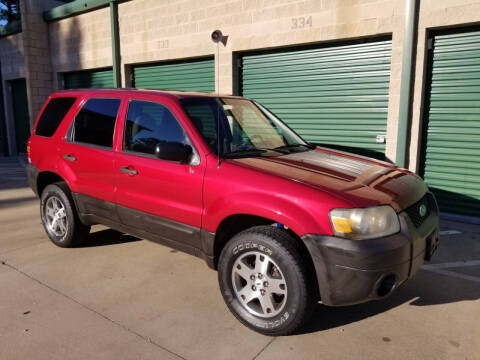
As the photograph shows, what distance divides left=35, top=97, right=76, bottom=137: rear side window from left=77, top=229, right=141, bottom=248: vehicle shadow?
1.40 meters

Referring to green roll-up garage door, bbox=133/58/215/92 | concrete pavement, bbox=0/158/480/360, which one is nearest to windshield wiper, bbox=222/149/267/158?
concrete pavement, bbox=0/158/480/360

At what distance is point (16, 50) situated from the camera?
561 inches

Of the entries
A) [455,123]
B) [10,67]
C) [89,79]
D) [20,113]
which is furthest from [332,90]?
[10,67]

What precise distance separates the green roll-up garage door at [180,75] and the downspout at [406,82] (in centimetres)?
430

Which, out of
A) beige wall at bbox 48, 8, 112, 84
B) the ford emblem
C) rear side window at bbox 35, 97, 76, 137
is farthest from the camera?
beige wall at bbox 48, 8, 112, 84

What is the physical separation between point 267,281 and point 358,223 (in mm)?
802

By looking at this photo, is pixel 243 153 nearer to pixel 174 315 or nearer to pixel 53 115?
pixel 174 315

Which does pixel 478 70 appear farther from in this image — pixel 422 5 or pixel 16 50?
pixel 16 50

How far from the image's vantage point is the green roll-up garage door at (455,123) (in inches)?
238

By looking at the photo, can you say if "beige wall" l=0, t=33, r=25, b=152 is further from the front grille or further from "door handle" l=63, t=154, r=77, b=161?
the front grille

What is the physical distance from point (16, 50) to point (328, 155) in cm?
1443

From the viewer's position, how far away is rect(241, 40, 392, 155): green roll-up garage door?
6.84 m

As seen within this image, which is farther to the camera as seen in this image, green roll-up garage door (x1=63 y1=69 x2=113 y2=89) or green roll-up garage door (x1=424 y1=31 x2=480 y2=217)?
green roll-up garage door (x1=63 y1=69 x2=113 y2=89)

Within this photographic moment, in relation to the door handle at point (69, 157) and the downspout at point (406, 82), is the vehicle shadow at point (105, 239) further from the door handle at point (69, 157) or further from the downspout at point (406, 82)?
the downspout at point (406, 82)
